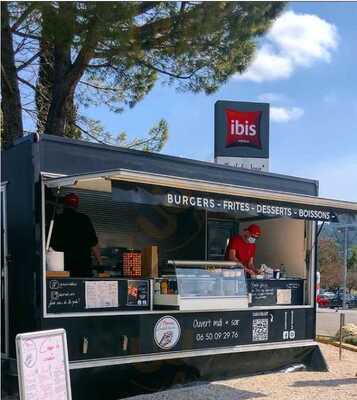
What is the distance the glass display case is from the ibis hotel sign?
5.55 metres

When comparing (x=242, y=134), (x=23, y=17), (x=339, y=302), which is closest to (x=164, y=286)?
(x=23, y=17)

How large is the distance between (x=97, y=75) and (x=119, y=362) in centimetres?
708

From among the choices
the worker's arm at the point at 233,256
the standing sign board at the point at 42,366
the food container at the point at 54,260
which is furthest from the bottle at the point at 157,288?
the standing sign board at the point at 42,366

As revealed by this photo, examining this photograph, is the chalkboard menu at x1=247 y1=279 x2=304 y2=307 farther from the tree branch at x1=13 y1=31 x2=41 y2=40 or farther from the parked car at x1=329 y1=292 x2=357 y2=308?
the parked car at x1=329 y1=292 x2=357 y2=308

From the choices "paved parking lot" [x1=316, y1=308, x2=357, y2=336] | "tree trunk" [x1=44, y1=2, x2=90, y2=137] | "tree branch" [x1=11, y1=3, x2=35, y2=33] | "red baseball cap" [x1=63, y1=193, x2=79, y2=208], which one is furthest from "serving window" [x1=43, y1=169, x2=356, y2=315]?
"paved parking lot" [x1=316, y1=308, x2=357, y2=336]

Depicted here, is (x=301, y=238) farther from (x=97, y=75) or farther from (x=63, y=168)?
(x=97, y=75)

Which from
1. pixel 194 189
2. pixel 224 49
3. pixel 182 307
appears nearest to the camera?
pixel 194 189

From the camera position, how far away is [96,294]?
685cm

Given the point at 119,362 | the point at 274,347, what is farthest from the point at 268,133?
the point at 119,362

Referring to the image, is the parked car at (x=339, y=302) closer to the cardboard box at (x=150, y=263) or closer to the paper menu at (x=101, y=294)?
the cardboard box at (x=150, y=263)

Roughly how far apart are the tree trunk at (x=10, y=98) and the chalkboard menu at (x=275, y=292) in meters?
4.95

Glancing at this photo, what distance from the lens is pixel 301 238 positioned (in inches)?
381

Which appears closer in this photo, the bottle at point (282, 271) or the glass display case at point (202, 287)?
the glass display case at point (202, 287)

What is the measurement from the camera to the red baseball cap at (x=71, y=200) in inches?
287
